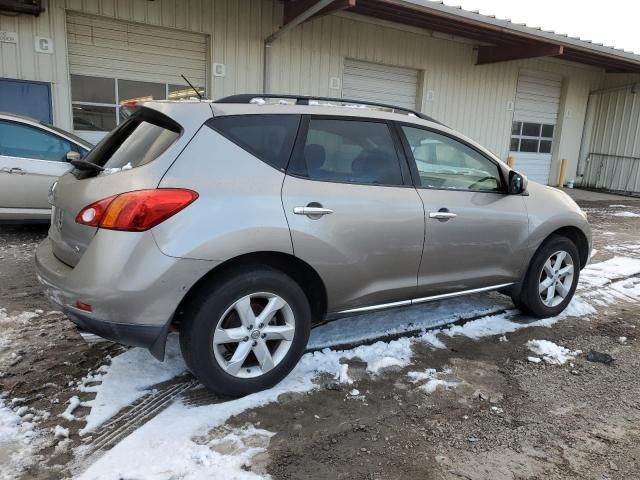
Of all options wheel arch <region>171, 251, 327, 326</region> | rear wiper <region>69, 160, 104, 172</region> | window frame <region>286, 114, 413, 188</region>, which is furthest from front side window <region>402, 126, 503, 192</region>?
rear wiper <region>69, 160, 104, 172</region>

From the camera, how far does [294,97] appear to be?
134 inches

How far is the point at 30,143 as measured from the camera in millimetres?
6480

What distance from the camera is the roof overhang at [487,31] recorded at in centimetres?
1051

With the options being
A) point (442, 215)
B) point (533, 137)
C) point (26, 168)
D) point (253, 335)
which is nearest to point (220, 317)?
point (253, 335)

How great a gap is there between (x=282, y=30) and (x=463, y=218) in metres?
8.17

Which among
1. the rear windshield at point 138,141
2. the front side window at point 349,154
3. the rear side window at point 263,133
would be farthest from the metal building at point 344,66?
the rear side window at point 263,133

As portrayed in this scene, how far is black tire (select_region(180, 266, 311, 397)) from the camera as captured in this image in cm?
281

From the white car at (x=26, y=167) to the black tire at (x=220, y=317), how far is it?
14.0ft

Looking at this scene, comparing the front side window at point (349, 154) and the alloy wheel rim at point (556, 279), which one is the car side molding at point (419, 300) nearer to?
the alloy wheel rim at point (556, 279)

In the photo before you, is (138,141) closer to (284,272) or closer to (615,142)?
(284,272)

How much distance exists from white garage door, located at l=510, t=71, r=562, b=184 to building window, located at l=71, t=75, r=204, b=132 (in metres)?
10.8

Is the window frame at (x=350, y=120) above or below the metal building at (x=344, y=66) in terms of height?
below

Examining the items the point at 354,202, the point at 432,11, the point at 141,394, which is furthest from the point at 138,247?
the point at 432,11

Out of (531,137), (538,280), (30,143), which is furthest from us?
(531,137)
